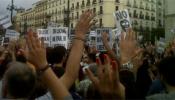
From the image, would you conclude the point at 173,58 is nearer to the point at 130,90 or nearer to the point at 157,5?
the point at 130,90

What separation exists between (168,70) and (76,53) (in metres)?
0.86

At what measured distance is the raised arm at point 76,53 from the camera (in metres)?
3.64

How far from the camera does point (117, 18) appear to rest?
10547 millimetres

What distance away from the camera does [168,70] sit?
4066 mm

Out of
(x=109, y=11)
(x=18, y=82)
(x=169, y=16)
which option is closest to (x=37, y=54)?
(x=18, y=82)

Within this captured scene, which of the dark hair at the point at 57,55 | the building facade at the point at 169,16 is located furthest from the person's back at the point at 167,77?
the building facade at the point at 169,16

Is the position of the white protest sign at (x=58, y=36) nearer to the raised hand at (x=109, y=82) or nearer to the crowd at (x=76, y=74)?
the crowd at (x=76, y=74)

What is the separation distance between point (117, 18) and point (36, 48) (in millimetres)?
7319

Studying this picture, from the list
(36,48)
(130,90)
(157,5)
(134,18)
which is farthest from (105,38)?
(157,5)

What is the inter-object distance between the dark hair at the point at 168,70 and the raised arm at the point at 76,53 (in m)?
0.76

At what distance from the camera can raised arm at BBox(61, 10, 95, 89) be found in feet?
11.9

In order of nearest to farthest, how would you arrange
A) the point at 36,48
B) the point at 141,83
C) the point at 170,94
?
the point at 36,48 → the point at 170,94 → the point at 141,83

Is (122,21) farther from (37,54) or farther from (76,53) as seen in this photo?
(37,54)

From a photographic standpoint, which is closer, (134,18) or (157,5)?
(134,18)
